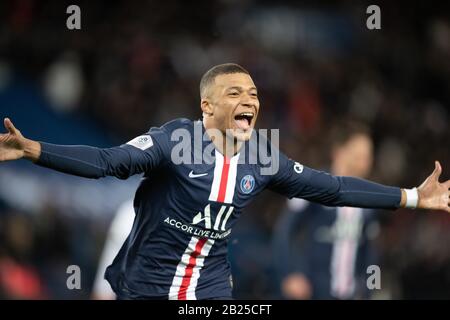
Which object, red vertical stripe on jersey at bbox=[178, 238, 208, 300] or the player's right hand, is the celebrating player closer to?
red vertical stripe on jersey at bbox=[178, 238, 208, 300]

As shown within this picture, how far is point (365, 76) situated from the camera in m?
11.8

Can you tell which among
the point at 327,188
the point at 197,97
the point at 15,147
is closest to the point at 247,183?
the point at 327,188

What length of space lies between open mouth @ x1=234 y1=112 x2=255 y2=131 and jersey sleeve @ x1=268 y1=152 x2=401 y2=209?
290mm

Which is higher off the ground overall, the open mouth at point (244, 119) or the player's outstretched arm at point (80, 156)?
the open mouth at point (244, 119)

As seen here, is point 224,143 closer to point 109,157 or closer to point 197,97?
point 109,157

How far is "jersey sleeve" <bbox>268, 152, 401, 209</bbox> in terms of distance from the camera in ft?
16.7

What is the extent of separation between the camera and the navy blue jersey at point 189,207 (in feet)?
15.8

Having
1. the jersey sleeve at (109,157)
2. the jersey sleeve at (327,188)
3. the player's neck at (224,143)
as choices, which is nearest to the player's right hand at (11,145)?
the jersey sleeve at (109,157)

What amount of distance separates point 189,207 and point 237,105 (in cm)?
62

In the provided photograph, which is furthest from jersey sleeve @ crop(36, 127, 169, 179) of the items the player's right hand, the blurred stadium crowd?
the blurred stadium crowd

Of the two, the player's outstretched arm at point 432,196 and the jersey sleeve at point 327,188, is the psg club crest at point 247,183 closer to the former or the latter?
the jersey sleeve at point 327,188

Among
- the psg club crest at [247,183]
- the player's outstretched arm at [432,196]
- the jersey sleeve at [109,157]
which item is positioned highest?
the jersey sleeve at [109,157]

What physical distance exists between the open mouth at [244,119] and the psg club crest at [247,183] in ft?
0.90

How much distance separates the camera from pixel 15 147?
4160 millimetres
